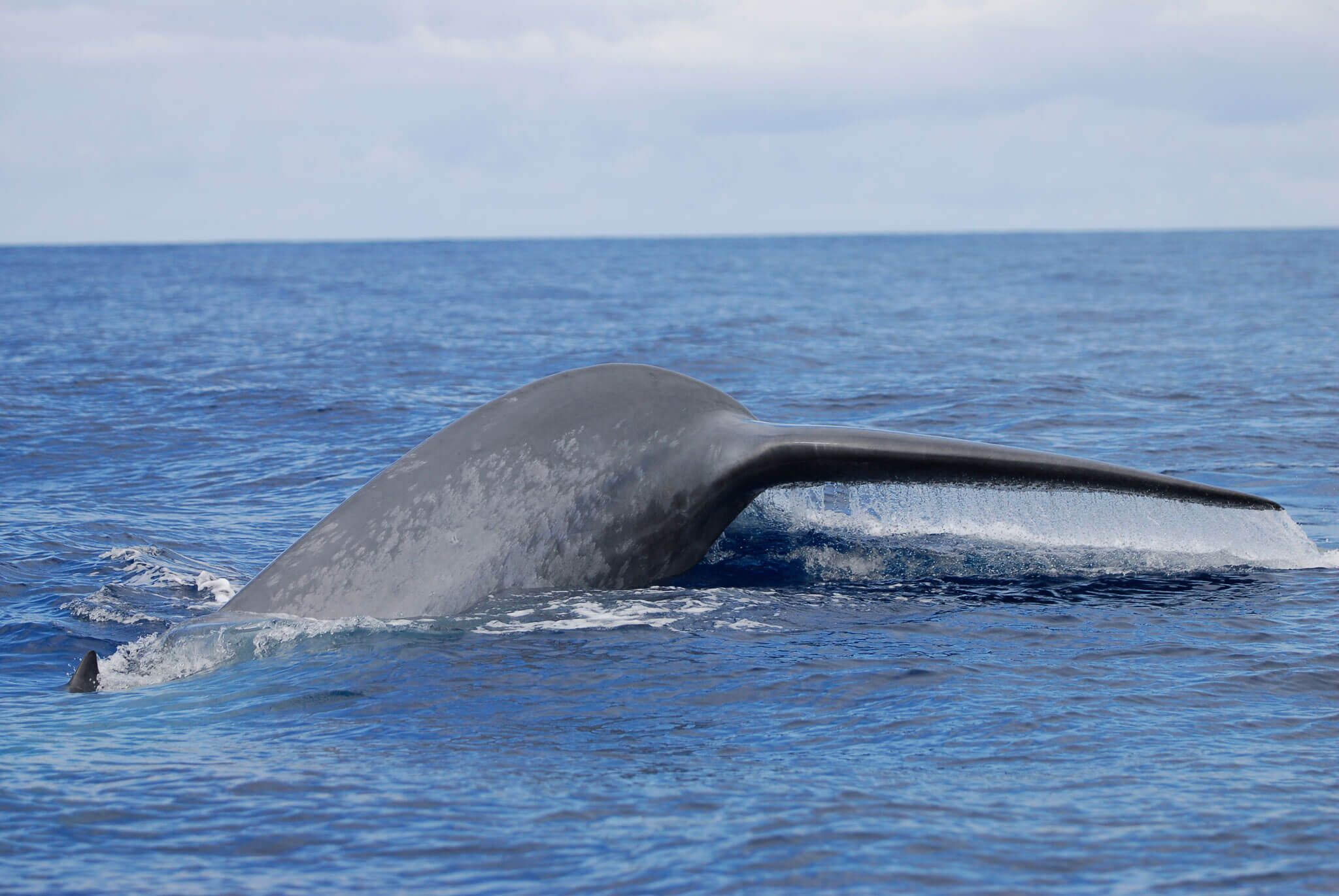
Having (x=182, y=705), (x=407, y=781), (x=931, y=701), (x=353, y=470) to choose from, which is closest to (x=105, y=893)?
(x=407, y=781)

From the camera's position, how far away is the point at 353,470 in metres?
15.2

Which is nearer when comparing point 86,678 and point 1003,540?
point 86,678

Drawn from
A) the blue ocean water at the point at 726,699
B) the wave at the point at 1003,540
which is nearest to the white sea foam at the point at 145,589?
the blue ocean water at the point at 726,699

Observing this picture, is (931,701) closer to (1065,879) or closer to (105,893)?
(1065,879)

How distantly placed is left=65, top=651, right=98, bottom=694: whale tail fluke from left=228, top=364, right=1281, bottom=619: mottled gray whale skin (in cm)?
80

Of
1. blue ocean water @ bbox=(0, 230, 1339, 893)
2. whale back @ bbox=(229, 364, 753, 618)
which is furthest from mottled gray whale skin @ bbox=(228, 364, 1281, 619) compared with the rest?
blue ocean water @ bbox=(0, 230, 1339, 893)

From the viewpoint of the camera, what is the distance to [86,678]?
7305 millimetres

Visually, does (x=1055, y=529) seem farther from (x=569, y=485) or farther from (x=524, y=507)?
(x=524, y=507)

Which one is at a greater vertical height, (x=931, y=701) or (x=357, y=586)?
(x=357, y=586)

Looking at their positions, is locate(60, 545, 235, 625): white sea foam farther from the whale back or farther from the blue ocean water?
the whale back

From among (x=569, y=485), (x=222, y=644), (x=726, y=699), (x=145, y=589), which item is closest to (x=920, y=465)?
(x=726, y=699)

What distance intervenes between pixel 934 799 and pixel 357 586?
3445 millimetres

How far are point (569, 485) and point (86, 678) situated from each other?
2873mm

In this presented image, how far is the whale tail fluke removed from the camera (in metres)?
7.28
